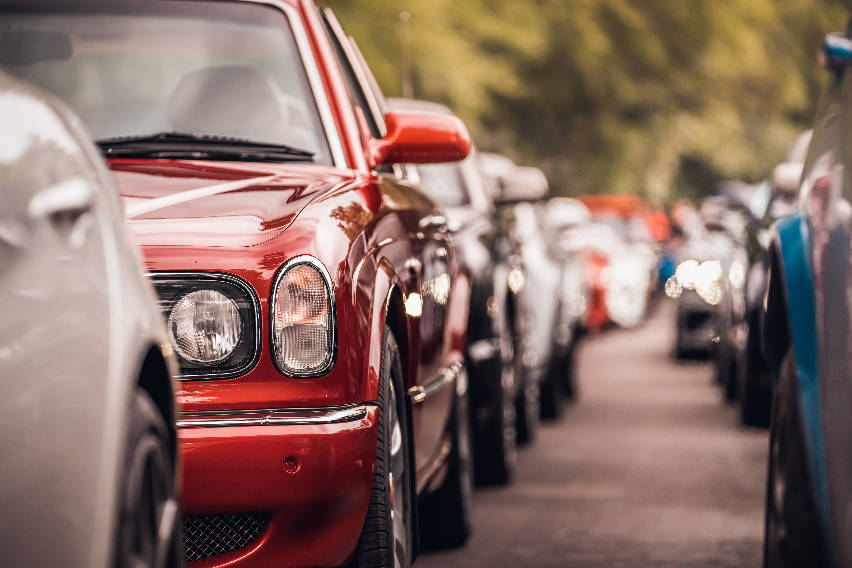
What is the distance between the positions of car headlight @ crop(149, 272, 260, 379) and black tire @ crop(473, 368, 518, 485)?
4395mm

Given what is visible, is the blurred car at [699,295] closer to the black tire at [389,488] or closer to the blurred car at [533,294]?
the blurred car at [533,294]

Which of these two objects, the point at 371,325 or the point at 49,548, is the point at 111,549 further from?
the point at 371,325

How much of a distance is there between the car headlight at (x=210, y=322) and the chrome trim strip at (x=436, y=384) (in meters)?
1.04

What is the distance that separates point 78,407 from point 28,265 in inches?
9.5

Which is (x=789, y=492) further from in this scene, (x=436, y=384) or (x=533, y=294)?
(x=533, y=294)

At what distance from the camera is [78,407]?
3041 millimetres

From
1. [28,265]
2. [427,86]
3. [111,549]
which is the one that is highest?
[427,86]

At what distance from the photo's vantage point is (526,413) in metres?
11.3

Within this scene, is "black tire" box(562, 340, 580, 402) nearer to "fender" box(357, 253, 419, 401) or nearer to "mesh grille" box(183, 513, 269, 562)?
"fender" box(357, 253, 419, 401)

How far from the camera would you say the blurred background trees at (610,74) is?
21031 millimetres

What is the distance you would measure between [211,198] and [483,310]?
3.94 m

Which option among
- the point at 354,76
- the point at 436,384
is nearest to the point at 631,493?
the point at 436,384

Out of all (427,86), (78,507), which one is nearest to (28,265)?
(78,507)

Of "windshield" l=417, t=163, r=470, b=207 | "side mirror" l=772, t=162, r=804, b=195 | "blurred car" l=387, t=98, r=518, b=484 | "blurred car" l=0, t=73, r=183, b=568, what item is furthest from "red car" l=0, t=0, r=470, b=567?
"side mirror" l=772, t=162, r=804, b=195
